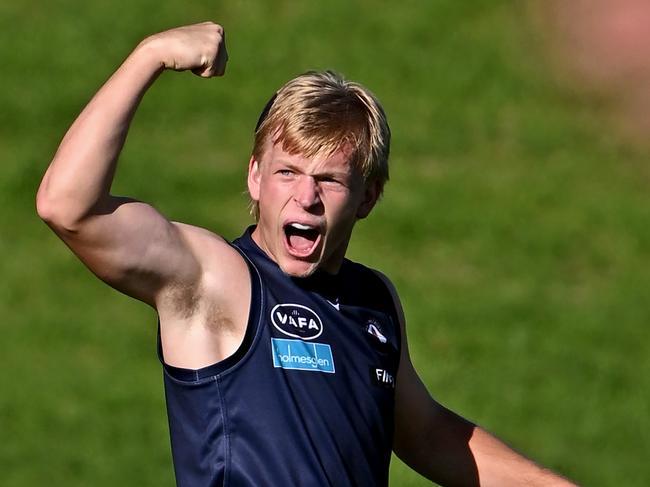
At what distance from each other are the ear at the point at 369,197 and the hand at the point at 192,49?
667 mm

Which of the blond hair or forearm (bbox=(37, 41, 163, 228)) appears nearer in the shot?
forearm (bbox=(37, 41, 163, 228))

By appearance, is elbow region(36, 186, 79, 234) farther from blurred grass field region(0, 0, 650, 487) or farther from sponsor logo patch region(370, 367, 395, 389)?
blurred grass field region(0, 0, 650, 487)

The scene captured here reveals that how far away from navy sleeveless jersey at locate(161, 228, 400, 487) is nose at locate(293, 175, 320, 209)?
220 mm

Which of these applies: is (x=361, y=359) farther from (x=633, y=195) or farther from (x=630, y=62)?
(x=630, y=62)

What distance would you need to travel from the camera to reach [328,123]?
4094 millimetres

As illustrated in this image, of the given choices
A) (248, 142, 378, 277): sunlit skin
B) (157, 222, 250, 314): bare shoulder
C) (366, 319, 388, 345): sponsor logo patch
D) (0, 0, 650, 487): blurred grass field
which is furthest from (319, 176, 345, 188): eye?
(0, 0, 650, 487): blurred grass field

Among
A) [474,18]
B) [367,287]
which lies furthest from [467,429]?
[474,18]

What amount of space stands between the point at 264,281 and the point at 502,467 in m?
1.10

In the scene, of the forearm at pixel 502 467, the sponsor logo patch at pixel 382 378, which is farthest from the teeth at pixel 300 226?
the forearm at pixel 502 467

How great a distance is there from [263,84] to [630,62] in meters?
3.39

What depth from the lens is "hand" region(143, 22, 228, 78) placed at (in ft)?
12.2

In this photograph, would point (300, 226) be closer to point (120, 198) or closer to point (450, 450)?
point (120, 198)

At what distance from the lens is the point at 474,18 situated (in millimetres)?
13000

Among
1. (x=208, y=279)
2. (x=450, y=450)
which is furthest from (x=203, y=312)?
(x=450, y=450)
